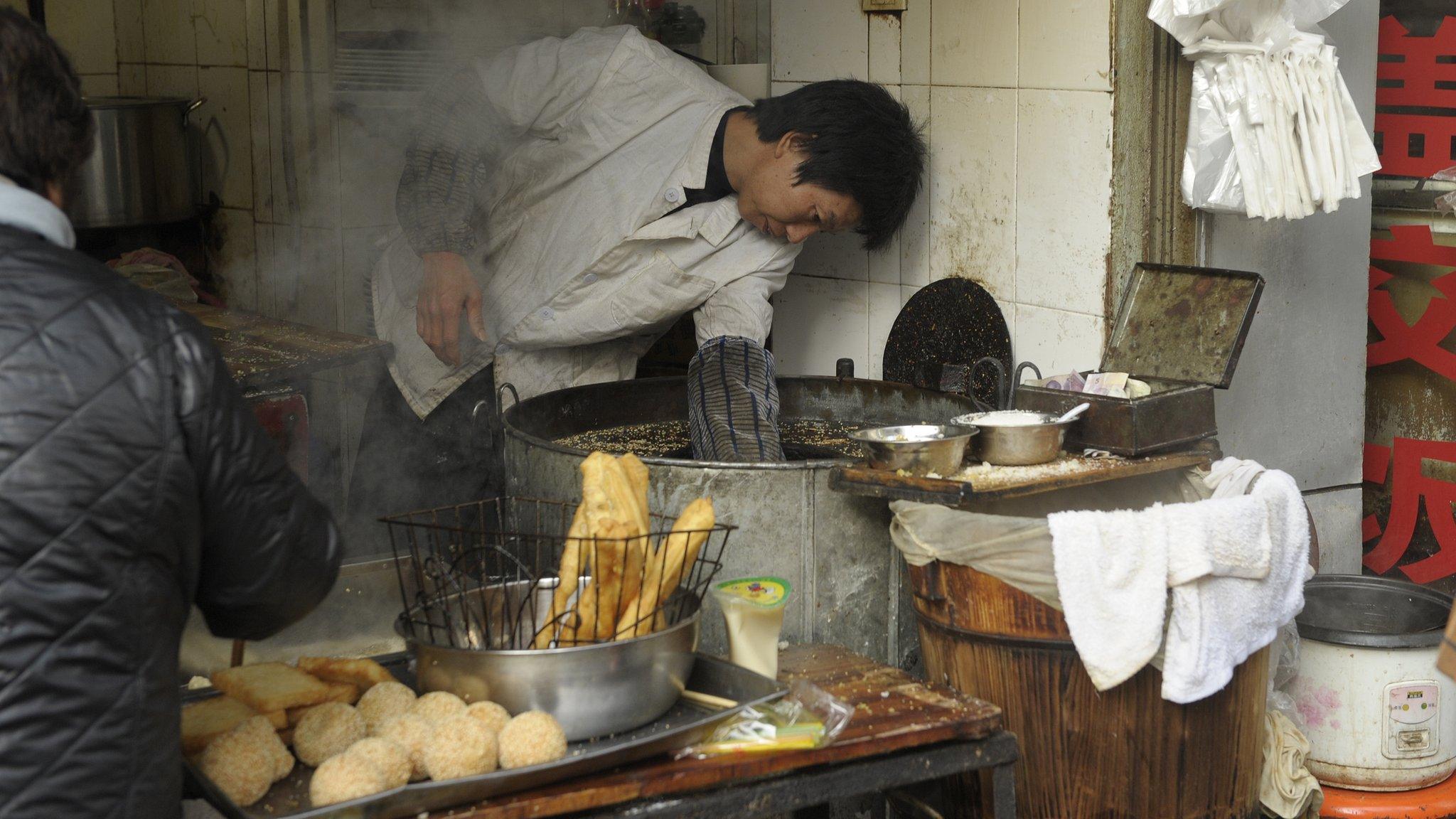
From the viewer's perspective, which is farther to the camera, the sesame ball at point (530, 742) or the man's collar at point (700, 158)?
the man's collar at point (700, 158)

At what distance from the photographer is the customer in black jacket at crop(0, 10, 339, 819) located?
1.65m

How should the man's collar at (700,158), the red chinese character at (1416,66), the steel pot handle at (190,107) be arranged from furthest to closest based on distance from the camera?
the steel pot handle at (190,107)
the red chinese character at (1416,66)
the man's collar at (700,158)

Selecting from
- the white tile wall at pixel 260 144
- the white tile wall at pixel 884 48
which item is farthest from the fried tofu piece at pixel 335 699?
the white tile wall at pixel 260 144

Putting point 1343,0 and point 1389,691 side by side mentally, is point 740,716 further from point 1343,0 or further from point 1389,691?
point 1343,0

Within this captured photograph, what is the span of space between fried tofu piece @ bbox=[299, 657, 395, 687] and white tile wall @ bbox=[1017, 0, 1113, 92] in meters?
2.49

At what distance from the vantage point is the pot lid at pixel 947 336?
4.16m

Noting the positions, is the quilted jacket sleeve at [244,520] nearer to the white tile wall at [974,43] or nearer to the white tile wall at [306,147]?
the white tile wall at [974,43]

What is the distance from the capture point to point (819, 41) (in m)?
4.78

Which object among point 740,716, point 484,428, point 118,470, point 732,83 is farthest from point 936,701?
point 732,83

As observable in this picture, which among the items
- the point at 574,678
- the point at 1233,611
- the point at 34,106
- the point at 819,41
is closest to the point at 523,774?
the point at 574,678

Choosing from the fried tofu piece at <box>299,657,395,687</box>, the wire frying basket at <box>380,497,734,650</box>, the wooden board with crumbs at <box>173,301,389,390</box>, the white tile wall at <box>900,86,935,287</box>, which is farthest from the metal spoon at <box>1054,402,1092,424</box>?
the wooden board with crumbs at <box>173,301,389,390</box>

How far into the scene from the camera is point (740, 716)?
7.85 feet

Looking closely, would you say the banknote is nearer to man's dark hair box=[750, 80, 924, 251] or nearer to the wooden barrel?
the wooden barrel

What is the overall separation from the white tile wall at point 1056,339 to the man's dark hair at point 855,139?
1.74ft
